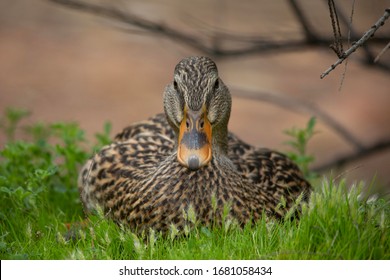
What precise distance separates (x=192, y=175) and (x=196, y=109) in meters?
0.34

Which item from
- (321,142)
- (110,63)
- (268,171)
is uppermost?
(110,63)

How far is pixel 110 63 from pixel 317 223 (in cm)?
726

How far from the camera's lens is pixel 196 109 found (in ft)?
16.1

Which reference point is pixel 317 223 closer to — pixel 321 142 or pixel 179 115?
pixel 179 115

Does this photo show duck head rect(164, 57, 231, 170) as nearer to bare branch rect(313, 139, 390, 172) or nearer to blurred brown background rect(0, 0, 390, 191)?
bare branch rect(313, 139, 390, 172)

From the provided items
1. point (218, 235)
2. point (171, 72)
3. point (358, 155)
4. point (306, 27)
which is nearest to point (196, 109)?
point (218, 235)

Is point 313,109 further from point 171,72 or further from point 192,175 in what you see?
point 171,72

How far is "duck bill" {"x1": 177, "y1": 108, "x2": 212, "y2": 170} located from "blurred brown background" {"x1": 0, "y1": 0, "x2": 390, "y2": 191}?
462 centimetres

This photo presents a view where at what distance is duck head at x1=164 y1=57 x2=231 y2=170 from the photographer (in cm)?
486

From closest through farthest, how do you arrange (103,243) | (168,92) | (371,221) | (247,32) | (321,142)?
1. (371,221)
2. (103,243)
3. (168,92)
4. (321,142)
5. (247,32)

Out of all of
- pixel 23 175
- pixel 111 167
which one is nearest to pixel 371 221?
pixel 111 167

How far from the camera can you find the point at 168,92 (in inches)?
205

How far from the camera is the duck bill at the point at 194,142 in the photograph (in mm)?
A: 4848

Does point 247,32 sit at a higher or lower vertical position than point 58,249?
higher
